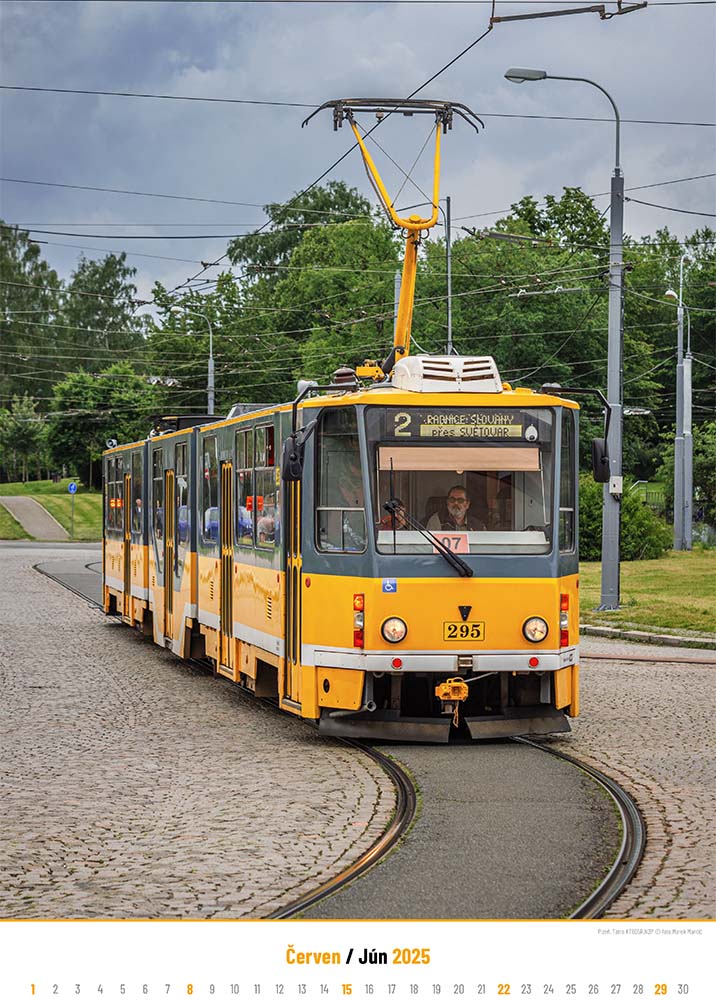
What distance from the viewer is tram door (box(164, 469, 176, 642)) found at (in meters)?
19.2

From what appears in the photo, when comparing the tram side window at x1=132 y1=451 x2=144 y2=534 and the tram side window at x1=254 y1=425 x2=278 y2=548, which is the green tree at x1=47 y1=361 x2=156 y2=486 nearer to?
the tram side window at x1=132 y1=451 x2=144 y2=534

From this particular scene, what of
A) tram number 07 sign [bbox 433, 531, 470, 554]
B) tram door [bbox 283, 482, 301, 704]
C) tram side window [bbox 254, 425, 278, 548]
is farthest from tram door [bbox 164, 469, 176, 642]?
tram number 07 sign [bbox 433, 531, 470, 554]

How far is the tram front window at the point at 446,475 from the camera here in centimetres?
1191

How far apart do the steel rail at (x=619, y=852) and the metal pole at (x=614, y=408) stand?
14.0 meters

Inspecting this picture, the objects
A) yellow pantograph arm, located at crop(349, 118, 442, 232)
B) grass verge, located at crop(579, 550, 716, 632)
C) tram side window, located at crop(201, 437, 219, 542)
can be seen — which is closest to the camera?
tram side window, located at crop(201, 437, 219, 542)

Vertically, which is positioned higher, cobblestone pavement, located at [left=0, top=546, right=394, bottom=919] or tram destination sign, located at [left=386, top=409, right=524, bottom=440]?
tram destination sign, located at [left=386, top=409, right=524, bottom=440]

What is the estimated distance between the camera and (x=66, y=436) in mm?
89688

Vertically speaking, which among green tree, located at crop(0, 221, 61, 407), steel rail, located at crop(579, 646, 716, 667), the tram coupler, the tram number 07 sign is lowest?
steel rail, located at crop(579, 646, 716, 667)

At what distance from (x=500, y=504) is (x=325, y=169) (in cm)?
1163

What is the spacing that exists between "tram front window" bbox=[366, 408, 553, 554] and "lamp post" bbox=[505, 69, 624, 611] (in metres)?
12.9

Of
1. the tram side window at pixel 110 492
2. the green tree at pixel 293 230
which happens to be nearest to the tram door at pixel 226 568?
A: the tram side window at pixel 110 492

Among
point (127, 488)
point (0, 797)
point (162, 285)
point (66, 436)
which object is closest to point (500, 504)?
point (0, 797)

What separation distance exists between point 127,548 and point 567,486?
1236 centimetres

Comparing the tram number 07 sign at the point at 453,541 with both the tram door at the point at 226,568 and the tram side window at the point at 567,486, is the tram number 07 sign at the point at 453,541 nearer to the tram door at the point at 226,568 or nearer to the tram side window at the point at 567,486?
the tram side window at the point at 567,486
